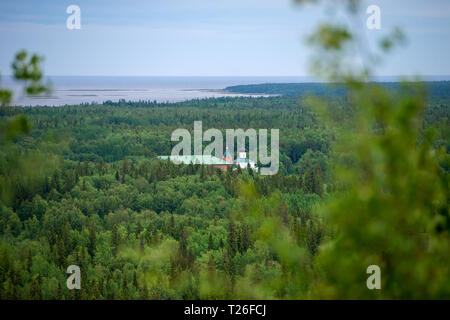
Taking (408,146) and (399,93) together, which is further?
(399,93)

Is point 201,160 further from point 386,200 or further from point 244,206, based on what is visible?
point 386,200

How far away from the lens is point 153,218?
4069cm

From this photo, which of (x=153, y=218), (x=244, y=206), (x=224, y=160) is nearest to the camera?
(x=244, y=206)

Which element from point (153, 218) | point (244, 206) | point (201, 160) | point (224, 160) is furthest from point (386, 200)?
point (224, 160)


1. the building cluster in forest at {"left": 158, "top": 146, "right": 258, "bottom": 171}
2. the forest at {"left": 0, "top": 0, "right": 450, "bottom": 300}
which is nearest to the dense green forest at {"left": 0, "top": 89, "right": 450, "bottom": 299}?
the forest at {"left": 0, "top": 0, "right": 450, "bottom": 300}

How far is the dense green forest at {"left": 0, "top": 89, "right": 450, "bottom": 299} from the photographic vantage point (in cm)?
862

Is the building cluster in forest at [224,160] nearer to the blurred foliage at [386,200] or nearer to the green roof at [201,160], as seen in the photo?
the green roof at [201,160]

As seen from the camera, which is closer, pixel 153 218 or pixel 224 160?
pixel 153 218

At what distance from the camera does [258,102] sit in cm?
12512

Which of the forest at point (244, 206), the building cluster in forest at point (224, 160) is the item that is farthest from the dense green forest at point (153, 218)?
the building cluster in forest at point (224, 160)
